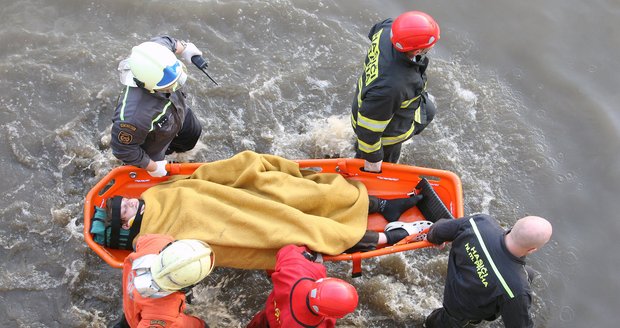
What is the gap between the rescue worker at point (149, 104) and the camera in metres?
3.76

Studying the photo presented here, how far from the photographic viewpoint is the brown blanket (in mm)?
4039

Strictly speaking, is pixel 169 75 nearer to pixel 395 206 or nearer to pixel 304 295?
pixel 304 295

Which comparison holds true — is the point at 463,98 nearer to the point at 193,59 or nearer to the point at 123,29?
the point at 193,59

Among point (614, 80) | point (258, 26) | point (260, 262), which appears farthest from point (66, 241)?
point (614, 80)

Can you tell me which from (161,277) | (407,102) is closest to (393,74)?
(407,102)

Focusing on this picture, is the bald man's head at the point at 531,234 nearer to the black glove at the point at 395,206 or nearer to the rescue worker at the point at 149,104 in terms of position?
the black glove at the point at 395,206

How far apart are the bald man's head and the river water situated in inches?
69.8

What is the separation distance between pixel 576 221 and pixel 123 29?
5.33m

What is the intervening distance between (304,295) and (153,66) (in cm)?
183

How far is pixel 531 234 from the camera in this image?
3.20m

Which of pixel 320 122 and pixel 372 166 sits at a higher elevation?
pixel 372 166

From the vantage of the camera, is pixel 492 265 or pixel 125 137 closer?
pixel 492 265

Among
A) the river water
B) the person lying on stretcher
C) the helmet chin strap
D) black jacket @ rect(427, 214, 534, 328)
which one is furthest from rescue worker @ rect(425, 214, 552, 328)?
the helmet chin strap

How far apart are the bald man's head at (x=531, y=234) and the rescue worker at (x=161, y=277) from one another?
74.2 inches
